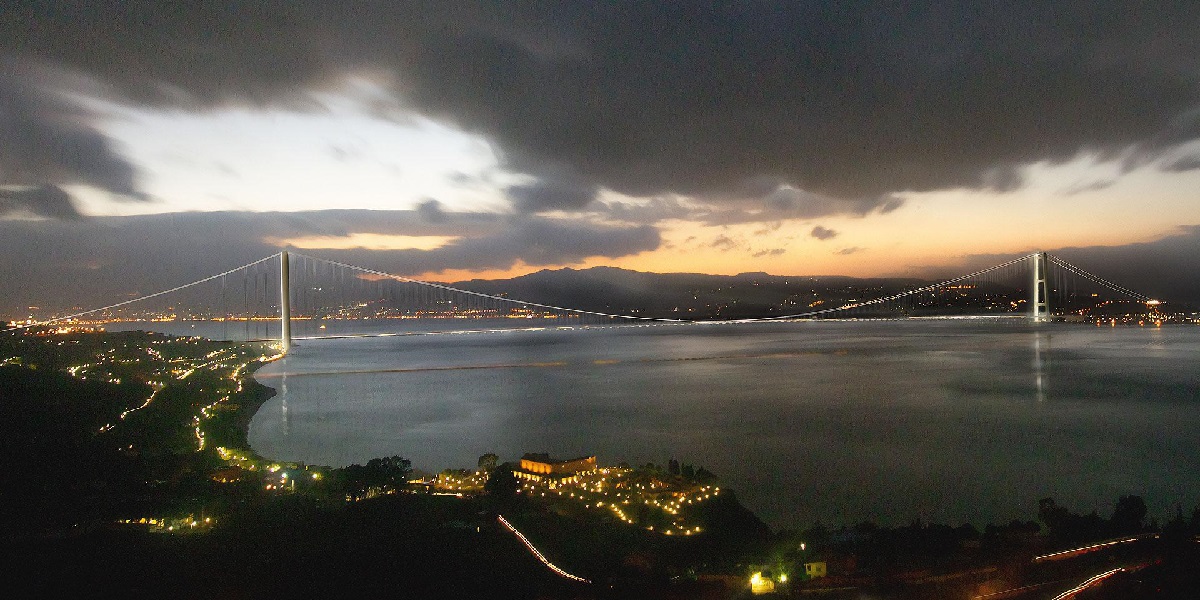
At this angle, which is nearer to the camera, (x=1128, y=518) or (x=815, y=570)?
(x=815, y=570)

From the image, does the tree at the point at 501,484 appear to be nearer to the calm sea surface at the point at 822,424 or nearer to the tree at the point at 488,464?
the tree at the point at 488,464

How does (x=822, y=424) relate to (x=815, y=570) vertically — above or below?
below

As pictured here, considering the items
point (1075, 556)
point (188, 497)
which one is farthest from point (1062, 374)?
point (188, 497)

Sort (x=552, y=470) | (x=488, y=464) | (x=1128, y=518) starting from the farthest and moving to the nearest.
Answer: (x=488, y=464)
(x=552, y=470)
(x=1128, y=518)

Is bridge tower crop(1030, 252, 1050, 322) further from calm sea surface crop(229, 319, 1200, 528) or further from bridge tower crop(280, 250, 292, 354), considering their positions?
bridge tower crop(280, 250, 292, 354)

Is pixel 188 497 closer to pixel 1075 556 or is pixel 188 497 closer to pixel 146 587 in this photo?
pixel 146 587

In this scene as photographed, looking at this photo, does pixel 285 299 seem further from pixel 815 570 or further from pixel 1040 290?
pixel 1040 290

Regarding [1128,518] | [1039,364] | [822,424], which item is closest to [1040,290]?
[1039,364]
